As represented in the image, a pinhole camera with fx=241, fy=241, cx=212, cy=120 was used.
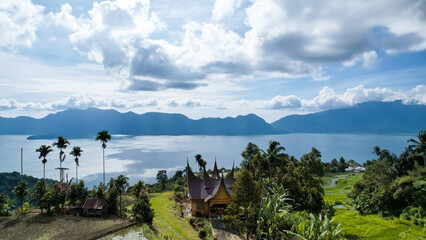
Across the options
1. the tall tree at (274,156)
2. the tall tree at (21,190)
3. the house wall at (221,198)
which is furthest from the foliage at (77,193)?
the tall tree at (274,156)

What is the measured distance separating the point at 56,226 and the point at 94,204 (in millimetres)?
5166

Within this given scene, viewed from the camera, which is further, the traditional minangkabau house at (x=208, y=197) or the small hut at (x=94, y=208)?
the traditional minangkabau house at (x=208, y=197)

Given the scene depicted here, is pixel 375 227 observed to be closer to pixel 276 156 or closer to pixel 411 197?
pixel 411 197

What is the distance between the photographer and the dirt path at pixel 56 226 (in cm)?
2308

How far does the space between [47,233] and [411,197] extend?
1843 inches

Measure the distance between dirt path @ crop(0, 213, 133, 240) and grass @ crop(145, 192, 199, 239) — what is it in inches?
147

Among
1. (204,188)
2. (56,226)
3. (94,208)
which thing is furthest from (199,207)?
(56,226)

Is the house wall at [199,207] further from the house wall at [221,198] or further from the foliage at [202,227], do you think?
the foliage at [202,227]

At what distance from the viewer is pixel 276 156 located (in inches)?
1348

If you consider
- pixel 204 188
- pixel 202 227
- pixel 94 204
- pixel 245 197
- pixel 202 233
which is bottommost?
pixel 202 227

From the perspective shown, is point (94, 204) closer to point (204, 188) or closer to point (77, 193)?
point (77, 193)

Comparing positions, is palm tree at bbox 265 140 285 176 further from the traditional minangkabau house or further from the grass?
the grass

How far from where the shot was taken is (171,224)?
96.9 feet

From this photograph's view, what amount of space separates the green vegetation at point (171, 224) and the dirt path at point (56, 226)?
3841 mm
